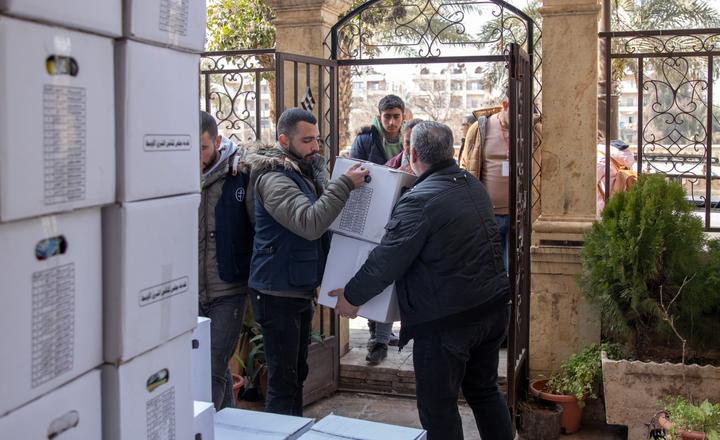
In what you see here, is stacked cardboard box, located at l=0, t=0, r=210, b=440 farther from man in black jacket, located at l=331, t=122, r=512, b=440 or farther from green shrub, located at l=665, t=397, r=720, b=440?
green shrub, located at l=665, t=397, r=720, b=440

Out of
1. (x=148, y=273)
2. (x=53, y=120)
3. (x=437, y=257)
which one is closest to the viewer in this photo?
(x=53, y=120)

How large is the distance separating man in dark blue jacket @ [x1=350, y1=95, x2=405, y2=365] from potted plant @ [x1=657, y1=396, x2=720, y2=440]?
7.22ft

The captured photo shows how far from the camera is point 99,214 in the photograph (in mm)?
1923

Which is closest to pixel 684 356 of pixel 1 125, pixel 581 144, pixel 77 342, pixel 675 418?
pixel 675 418

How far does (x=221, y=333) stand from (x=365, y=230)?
86 centimetres

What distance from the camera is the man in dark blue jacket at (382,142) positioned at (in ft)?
20.0

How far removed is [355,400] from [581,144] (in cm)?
230

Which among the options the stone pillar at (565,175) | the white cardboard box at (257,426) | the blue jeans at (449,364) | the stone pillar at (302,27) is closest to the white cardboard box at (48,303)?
the white cardboard box at (257,426)

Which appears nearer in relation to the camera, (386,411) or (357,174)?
(357,174)

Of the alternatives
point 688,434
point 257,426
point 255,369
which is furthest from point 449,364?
point 255,369

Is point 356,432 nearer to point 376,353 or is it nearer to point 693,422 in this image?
point 693,422

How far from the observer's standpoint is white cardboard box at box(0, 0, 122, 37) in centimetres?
160

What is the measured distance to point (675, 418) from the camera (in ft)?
14.5

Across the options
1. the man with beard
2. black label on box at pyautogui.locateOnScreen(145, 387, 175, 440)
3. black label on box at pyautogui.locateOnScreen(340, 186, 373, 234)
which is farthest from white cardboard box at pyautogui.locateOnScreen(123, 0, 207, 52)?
black label on box at pyautogui.locateOnScreen(340, 186, 373, 234)
